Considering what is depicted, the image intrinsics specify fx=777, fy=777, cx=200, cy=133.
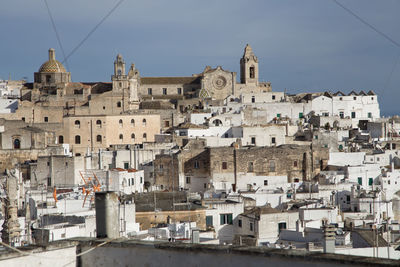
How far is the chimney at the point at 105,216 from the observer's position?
327 inches

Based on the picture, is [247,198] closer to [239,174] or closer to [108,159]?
[239,174]

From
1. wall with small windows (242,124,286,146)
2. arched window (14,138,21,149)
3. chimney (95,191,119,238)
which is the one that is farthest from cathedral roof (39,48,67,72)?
chimney (95,191,119,238)

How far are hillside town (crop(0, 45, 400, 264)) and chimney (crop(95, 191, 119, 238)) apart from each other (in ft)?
0.05

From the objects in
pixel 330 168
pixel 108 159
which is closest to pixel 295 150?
pixel 330 168

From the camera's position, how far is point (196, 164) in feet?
104

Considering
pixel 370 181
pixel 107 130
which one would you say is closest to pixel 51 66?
pixel 107 130

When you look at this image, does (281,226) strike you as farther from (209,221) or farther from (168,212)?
(168,212)

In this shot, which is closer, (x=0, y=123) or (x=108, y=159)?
(x=108, y=159)

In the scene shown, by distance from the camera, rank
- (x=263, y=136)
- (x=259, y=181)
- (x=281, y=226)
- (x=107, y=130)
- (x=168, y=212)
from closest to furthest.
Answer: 1. (x=281, y=226)
2. (x=168, y=212)
3. (x=259, y=181)
4. (x=263, y=136)
5. (x=107, y=130)

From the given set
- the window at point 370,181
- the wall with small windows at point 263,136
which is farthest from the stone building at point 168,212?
the wall with small windows at point 263,136

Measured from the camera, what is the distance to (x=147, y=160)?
33344 millimetres

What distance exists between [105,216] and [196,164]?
23.3 metres

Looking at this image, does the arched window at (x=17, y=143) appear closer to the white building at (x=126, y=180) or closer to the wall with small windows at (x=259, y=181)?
the white building at (x=126, y=180)

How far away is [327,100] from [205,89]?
29.5ft
